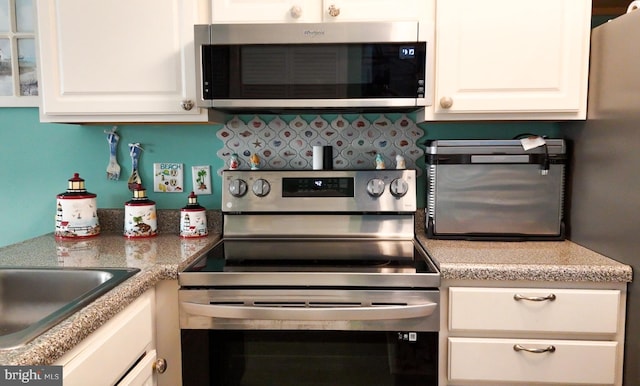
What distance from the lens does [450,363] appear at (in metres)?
1.33

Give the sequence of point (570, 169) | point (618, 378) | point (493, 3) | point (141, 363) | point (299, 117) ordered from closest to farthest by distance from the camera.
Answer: point (141, 363) < point (618, 378) < point (493, 3) < point (570, 169) < point (299, 117)

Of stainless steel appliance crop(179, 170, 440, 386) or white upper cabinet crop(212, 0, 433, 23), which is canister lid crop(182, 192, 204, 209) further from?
white upper cabinet crop(212, 0, 433, 23)

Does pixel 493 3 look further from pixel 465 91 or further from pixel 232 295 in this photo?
pixel 232 295

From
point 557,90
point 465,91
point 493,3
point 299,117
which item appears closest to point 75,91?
point 299,117

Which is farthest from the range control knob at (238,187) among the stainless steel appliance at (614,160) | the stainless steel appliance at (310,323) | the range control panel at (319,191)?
the stainless steel appliance at (614,160)

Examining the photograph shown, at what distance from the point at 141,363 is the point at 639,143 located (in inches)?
57.2

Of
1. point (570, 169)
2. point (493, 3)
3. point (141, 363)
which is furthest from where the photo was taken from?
point (570, 169)

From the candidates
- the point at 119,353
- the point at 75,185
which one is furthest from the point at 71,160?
the point at 119,353

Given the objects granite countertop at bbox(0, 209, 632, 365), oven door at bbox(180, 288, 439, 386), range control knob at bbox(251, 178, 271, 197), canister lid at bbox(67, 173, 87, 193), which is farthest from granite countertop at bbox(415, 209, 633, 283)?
canister lid at bbox(67, 173, 87, 193)

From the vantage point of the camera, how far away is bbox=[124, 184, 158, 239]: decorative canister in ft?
5.80

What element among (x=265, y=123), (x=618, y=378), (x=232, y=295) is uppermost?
(x=265, y=123)

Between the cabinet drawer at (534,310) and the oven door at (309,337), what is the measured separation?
9cm

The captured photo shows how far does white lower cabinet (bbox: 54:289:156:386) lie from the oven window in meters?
0.12

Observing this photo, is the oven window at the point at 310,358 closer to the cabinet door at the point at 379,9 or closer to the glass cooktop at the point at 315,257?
the glass cooktop at the point at 315,257
